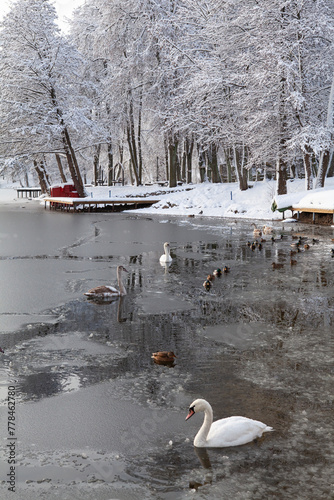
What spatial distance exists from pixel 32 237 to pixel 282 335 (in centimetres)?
1530

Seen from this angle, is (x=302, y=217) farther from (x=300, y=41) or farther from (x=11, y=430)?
(x=11, y=430)

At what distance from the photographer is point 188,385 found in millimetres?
6305

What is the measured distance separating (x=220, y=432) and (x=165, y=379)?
161 centimetres

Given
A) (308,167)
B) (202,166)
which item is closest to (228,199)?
(308,167)

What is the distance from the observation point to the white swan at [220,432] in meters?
4.99

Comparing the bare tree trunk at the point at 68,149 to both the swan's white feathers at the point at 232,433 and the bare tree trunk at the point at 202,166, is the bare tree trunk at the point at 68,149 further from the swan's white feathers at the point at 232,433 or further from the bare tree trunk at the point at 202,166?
the swan's white feathers at the point at 232,433

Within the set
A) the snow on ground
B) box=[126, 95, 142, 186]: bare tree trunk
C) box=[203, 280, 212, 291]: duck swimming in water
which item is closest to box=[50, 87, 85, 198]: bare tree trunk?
the snow on ground

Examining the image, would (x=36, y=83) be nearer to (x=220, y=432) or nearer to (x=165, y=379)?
(x=165, y=379)

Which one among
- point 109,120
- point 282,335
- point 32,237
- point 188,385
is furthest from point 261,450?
point 109,120

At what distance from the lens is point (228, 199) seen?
33.2m

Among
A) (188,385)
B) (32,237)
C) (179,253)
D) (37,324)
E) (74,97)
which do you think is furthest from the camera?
(74,97)

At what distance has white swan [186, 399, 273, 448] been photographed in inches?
197

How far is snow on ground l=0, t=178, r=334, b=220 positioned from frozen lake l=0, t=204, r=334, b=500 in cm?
1256

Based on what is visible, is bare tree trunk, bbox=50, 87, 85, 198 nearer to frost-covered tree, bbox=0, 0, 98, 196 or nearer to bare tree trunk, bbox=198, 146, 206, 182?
frost-covered tree, bbox=0, 0, 98, 196
